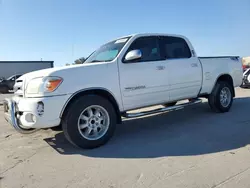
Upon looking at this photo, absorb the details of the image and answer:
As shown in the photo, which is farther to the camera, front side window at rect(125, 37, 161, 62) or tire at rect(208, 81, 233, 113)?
tire at rect(208, 81, 233, 113)

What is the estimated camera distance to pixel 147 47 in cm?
495

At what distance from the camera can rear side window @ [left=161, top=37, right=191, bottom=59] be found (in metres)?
5.24

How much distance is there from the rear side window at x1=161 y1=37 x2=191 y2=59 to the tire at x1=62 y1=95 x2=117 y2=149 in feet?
6.40

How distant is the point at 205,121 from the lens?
5.50m

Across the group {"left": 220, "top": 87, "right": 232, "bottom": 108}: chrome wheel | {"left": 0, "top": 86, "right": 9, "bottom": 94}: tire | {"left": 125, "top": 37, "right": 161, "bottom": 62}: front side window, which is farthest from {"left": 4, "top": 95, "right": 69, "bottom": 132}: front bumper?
{"left": 0, "top": 86, "right": 9, "bottom": 94}: tire

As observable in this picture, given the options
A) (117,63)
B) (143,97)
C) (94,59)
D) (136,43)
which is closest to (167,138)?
(143,97)

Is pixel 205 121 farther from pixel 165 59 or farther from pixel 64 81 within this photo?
pixel 64 81

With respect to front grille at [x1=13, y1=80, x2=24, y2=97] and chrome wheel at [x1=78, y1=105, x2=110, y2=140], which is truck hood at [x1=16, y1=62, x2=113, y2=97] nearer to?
front grille at [x1=13, y1=80, x2=24, y2=97]

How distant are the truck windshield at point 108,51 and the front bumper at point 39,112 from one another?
1380 millimetres

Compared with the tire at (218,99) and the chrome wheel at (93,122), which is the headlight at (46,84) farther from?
the tire at (218,99)

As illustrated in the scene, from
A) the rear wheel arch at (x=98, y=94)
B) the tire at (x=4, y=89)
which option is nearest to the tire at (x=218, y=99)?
the rear wheel arch at (x=98, y=94)

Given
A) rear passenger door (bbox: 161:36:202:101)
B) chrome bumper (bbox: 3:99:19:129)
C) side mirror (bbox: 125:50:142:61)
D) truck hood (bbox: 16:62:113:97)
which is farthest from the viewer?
rear passenger door (bbox: 161:36:202:101)

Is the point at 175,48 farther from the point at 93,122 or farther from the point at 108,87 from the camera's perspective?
the point at 93,122

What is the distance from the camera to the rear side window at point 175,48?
524 centimetres
